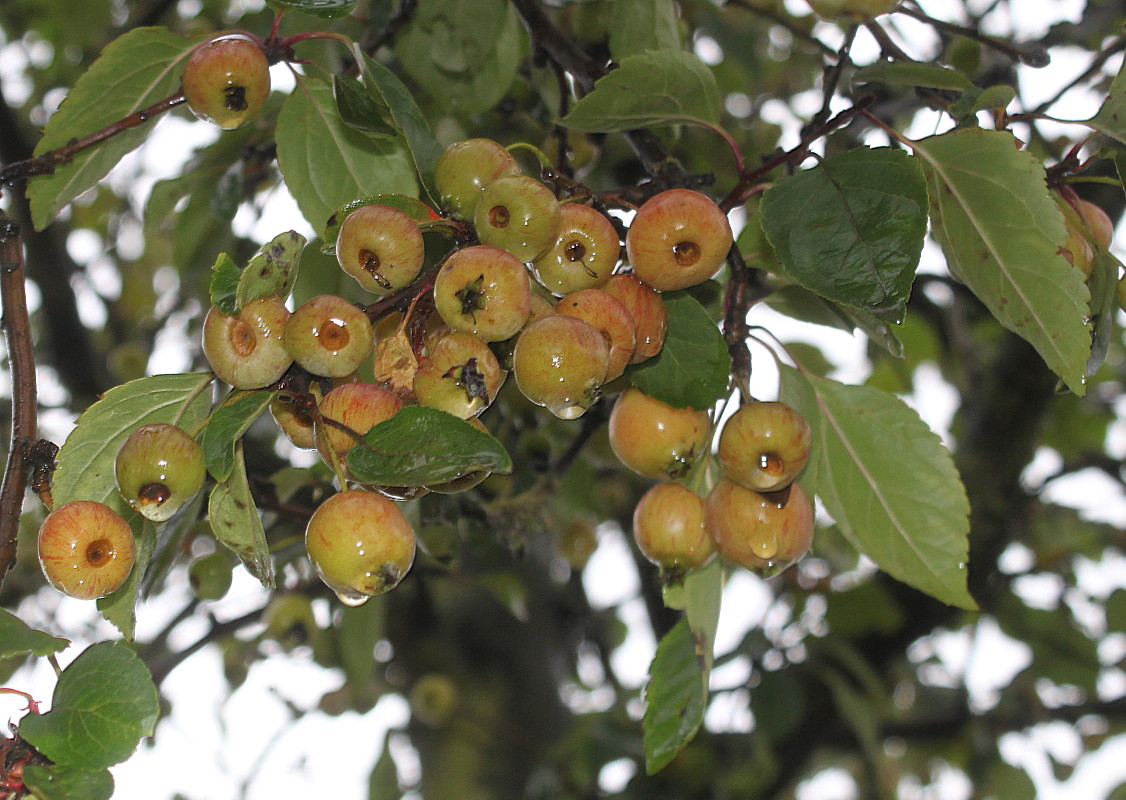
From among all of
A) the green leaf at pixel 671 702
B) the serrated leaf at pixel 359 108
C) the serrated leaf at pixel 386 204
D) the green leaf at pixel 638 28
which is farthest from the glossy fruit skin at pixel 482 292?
the green leaf at pixel 638 28

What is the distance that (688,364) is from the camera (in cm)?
102

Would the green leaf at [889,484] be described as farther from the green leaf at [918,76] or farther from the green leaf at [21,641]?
the green leaf at [21,641]

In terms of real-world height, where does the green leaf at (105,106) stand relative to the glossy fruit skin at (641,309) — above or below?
above

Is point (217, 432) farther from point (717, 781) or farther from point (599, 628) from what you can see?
point (599, 628)

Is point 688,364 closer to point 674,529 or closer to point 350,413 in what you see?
point 674,529

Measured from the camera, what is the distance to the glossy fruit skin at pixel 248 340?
2.72ft

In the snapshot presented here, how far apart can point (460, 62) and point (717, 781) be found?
1965 millimetres

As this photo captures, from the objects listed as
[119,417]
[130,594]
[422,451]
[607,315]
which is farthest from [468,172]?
[130,594]

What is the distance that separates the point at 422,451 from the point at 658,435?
0.37 m

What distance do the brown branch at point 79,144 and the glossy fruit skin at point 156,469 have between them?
1.42ft

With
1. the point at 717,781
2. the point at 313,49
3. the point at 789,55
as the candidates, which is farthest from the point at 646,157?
the point at 789,55

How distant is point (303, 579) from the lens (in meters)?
2.35

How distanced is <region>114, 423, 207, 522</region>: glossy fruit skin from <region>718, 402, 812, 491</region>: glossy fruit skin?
1.71 feet

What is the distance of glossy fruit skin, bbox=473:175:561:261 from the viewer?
86 cm
